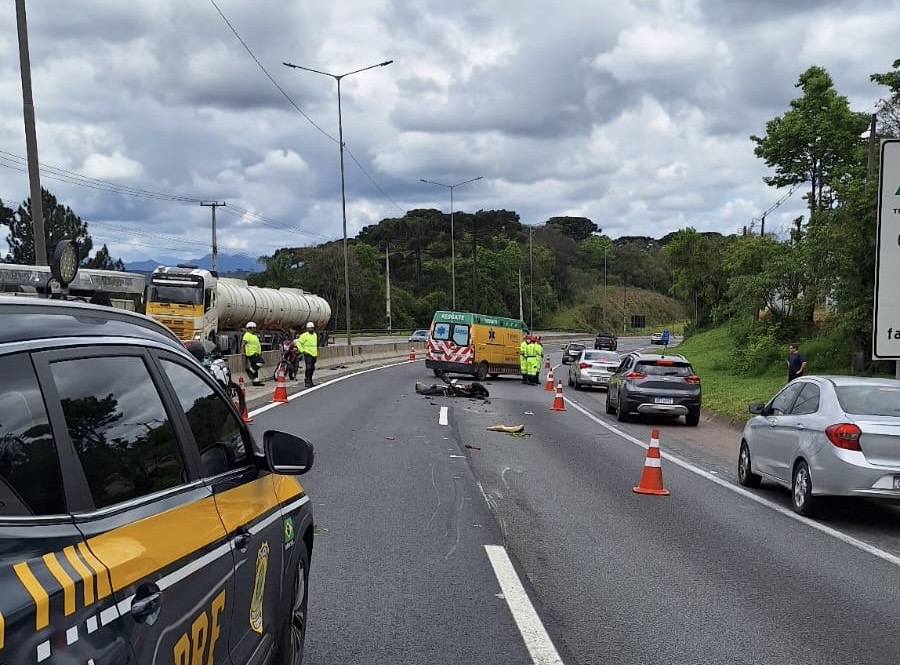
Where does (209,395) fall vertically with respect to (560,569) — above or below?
above

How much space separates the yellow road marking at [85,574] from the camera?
2.14 metres

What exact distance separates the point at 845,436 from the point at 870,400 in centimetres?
89

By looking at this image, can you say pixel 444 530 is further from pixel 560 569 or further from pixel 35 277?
pixel 35 277

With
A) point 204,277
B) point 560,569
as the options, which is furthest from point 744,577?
point 204,277

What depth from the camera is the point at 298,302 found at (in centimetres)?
4741

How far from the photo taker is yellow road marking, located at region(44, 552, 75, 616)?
6.73 ft

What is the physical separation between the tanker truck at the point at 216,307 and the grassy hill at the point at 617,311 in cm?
8778

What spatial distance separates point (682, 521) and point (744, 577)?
7.31ft

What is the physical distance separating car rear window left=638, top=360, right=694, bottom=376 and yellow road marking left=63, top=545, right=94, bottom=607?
62.2 feet

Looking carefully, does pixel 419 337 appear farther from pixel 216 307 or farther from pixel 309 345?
pixel 309 345

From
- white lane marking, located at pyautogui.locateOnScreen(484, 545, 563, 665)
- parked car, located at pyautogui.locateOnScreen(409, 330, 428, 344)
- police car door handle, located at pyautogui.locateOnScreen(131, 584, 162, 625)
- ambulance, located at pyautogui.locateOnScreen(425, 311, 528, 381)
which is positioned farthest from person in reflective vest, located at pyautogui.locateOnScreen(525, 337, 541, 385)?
police car door handle, located at pyautogui.locateOnScreen(131, 584, 162, 625)

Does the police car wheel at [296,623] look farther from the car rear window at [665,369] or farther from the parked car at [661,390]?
the car rear window at [665,369]

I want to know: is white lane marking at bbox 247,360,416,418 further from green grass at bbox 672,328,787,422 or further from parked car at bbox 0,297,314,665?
parked car at bbox 0,297,314,665

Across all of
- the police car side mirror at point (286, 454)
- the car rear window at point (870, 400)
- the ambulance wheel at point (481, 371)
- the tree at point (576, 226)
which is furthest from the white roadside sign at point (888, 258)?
the tree at point (576, 226)
